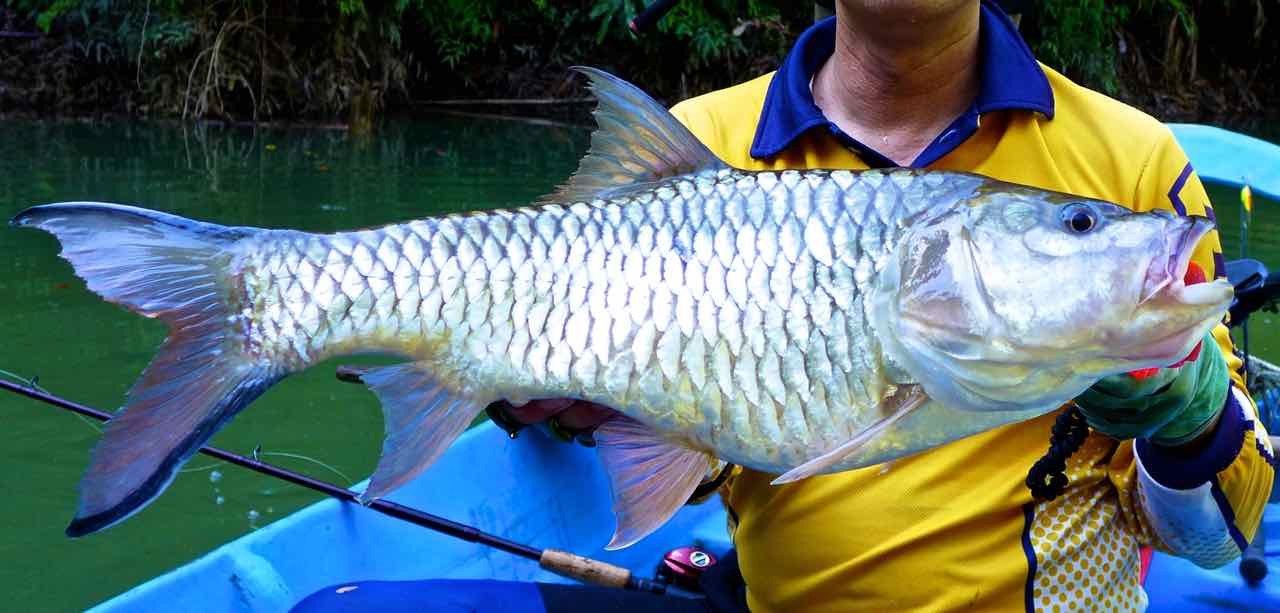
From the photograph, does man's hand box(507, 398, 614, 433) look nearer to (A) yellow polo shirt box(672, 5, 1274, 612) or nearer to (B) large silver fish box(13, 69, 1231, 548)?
(B) large silver fish box(13, 69, 1231, 548)

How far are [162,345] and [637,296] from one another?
0.50 metres

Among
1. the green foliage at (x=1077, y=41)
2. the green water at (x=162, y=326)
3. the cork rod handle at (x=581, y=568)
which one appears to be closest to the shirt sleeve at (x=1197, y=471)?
the cork rod handle at (x=581, y=568)

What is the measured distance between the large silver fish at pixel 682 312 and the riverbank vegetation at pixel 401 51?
10.4 m

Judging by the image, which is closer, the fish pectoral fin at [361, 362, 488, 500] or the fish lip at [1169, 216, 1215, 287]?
the fish lip at [1169, 216, 1215, 287]

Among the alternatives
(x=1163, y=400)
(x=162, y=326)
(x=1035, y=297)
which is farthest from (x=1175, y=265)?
(x=162, y=326)

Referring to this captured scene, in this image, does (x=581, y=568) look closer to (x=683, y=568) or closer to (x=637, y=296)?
(x=683, y=568)

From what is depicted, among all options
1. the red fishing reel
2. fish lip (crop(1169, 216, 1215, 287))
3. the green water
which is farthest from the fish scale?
the green water

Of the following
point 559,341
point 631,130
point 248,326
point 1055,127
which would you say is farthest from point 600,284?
point 1055,127

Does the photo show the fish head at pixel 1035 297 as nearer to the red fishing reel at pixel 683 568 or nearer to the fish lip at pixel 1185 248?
the fish lip at pixel 1185 248

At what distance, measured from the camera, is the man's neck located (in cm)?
173

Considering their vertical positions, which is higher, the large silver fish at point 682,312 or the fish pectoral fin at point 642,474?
the large silver fish at point 682,312

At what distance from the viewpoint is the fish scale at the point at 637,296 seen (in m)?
1.26

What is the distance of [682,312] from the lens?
1278 millimetres

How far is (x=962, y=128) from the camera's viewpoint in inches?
68.5
